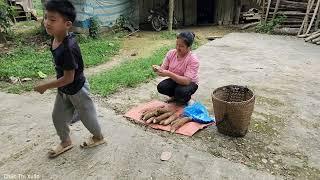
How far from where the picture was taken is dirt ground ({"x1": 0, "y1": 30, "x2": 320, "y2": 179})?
341 centimetres

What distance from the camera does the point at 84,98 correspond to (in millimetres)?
3357

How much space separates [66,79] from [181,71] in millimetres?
1892

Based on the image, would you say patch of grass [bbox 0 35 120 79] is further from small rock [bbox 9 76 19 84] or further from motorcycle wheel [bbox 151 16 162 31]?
motorcycle wheel [bbox 151 16 162 31]

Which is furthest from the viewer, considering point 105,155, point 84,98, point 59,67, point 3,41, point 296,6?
point 296,6

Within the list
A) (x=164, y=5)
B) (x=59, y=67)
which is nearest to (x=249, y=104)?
(x=59, y=67)

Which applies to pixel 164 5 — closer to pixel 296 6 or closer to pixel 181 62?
pixel 296 6

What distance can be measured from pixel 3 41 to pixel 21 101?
643 centimetres

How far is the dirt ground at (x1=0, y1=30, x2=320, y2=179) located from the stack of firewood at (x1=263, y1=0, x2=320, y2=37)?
6.20 metres

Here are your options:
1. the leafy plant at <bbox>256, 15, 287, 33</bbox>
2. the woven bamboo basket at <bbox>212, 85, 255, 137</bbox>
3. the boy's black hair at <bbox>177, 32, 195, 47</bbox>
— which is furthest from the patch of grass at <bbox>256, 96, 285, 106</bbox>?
the leafy plant at <bbox>256, 15, 287, 33</bbox>

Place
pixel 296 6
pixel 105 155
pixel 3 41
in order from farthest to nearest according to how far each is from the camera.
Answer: pixel 296 6 → pixel 3 41 → pixel 105 155

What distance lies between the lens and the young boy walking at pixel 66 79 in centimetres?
297

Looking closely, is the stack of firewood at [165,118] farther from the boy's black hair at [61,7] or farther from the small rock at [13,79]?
the small rock at [13,79]

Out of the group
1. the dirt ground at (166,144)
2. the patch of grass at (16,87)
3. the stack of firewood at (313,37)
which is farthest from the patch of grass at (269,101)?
the stack of firewood at (313,37)

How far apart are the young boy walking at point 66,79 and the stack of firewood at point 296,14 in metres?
9.76
